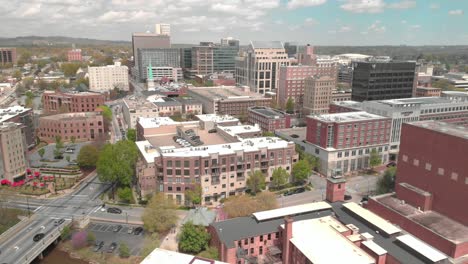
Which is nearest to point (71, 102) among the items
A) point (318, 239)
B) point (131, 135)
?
point (131, 135)

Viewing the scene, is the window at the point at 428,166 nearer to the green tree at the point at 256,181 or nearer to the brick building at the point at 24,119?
the green tree at the point at 256,181

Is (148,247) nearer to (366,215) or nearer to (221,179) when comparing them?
(221,179)

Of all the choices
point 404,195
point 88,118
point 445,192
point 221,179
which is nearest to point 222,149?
point 221,179

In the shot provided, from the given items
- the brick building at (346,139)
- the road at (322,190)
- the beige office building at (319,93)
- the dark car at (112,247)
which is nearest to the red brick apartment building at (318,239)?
the road at (322,190)

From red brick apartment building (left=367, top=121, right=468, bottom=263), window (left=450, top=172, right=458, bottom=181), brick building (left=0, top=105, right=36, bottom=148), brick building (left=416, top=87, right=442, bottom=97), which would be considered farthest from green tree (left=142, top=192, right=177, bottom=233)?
brick building (left=416, top=87, right=442, bottom=97)

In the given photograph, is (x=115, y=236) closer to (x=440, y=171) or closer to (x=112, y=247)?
(x=112, y=247)
